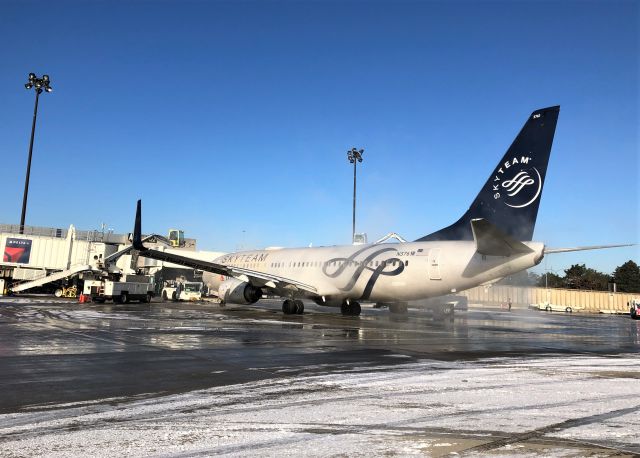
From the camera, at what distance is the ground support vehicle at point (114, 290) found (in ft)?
118

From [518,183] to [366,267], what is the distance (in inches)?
313

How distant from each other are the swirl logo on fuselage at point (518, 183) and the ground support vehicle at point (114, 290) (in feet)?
90.0

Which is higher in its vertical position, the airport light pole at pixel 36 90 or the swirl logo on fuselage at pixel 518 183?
the airport light pole at pixel 36 90

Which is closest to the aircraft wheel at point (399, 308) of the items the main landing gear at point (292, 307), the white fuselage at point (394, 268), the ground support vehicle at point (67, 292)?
the white fuselage at point (394, 268)

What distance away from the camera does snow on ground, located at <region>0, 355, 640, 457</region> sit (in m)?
4.04

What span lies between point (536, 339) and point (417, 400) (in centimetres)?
1093

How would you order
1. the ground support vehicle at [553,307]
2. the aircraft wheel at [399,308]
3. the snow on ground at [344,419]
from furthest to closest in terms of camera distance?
the ground support vehicle at [553,307]
the aircraft wheel at [399,308]
the snow on ground at [344,419]

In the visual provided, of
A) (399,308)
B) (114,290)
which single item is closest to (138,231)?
(114,290)

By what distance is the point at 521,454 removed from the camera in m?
3.88

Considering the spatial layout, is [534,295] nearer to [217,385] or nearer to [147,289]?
[147,289]

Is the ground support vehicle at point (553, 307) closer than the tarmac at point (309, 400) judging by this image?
No

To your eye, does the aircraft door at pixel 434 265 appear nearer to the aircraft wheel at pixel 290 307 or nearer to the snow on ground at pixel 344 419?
the aircraft wheel at pixel 290 307

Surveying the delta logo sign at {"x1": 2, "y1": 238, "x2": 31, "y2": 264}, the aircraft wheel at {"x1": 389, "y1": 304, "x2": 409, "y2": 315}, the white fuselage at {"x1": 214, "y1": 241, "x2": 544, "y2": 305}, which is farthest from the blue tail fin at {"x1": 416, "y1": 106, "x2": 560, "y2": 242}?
the delta logo sign at {"x1": 2, "y1": 238, "x2": 31, "y2": 264}

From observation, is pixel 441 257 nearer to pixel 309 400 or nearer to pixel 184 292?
pixel 309 400
